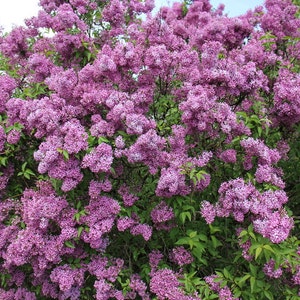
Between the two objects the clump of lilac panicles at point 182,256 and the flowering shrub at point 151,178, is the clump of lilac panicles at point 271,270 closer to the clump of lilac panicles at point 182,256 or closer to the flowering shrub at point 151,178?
the flowering shrub at point 151,178

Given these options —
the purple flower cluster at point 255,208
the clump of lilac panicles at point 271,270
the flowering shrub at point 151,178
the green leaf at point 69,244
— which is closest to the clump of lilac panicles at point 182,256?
the flowering shrub at point 151,178

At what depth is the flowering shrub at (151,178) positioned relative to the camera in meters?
4.35

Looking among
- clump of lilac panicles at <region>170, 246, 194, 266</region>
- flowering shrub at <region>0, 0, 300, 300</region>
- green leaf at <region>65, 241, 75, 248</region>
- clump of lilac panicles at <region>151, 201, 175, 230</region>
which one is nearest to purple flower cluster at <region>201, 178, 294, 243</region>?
flowering shrub at <region>0, 0, 300, 300</region>

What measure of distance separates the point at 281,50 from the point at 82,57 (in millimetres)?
3335

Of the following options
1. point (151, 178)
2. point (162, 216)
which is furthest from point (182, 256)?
point (151, 178)

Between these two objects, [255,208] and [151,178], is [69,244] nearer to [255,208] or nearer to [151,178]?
[151,178]

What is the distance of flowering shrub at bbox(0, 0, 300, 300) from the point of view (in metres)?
4.35

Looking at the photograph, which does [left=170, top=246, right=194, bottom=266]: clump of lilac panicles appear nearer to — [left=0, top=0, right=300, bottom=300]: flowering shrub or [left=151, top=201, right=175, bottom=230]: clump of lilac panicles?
[left=0, top=0, right=300, bottom=300]: flowering shrub

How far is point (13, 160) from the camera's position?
17.6ft

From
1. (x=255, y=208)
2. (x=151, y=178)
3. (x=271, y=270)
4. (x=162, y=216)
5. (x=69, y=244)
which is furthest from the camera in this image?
(x=151, y=178)

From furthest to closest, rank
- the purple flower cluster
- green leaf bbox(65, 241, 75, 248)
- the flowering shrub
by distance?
green leaf bbox(65, 241, 75, 248) < the flowering shrub < the purple flower cluster

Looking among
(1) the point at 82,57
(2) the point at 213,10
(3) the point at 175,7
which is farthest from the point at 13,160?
(2) the point at 213,10

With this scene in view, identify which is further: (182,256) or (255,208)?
(182,256)

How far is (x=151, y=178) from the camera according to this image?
5.35 metres
